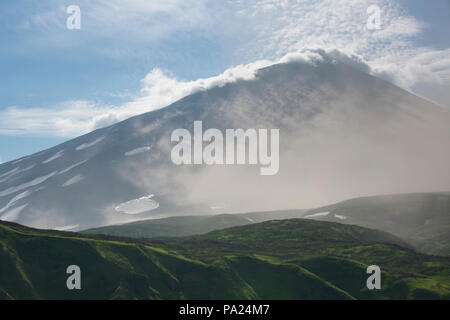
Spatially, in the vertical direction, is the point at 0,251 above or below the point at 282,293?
above

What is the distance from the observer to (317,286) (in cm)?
18562

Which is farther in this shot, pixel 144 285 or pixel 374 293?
pixel 374 293

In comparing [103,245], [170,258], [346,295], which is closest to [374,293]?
[346,295]

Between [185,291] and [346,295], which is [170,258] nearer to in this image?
[185,291]

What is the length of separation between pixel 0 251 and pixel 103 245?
35.6 meters

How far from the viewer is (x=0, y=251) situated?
158m

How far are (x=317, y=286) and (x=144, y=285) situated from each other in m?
64.1

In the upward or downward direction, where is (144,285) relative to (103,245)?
downward

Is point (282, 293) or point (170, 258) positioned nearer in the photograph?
point (282, 293)
